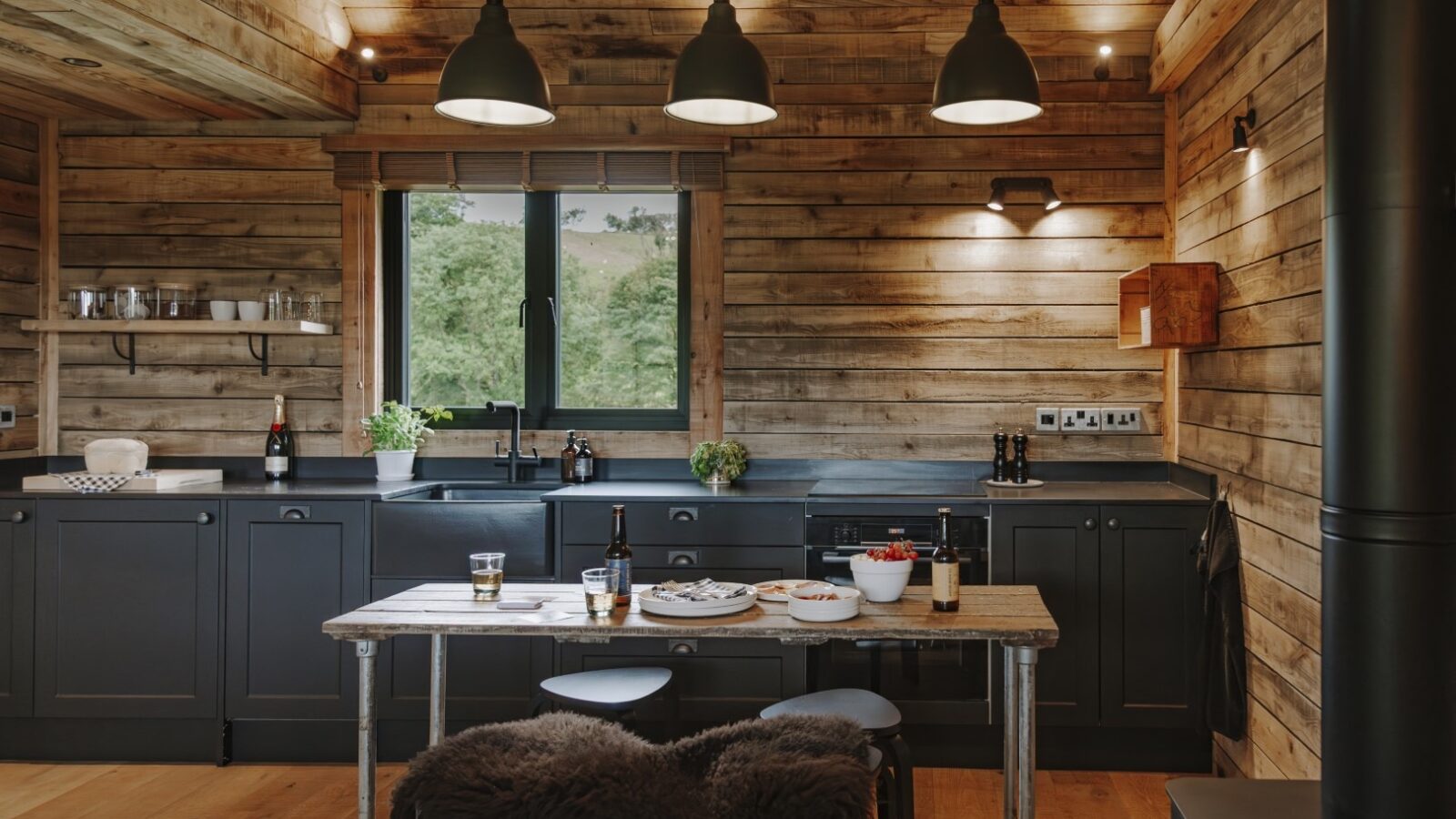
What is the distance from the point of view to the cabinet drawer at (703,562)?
11.8ft

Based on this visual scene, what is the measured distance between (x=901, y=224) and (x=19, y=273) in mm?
3640

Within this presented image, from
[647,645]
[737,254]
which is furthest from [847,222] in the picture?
[647,645]

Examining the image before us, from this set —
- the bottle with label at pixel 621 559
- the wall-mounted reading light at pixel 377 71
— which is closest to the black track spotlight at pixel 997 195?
the bottle with label at pixel 621 559

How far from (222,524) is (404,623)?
1788mm

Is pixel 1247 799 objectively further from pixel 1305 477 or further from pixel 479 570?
pixel 479 570

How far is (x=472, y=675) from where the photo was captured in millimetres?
3578

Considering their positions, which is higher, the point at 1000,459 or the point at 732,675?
the point at 1000,459

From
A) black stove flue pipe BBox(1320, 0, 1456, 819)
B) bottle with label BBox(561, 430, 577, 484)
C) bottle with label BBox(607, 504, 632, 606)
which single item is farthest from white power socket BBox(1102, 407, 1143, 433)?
bottle with label BBox(607, 504, 632, 606)

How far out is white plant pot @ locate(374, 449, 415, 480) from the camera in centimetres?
407

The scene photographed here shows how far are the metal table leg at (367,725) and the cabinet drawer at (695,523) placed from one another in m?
1.36

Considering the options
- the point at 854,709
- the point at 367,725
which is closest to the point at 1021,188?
the point at 854,709

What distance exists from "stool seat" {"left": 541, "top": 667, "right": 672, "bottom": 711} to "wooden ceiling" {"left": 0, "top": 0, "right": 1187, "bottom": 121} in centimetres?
248

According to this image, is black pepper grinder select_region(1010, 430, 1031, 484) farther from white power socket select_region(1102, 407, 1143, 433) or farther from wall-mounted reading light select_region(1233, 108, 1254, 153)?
wall-mounted reading light select_region(1233, 108, 1254, 153)

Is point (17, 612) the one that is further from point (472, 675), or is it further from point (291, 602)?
point (472, 675)
